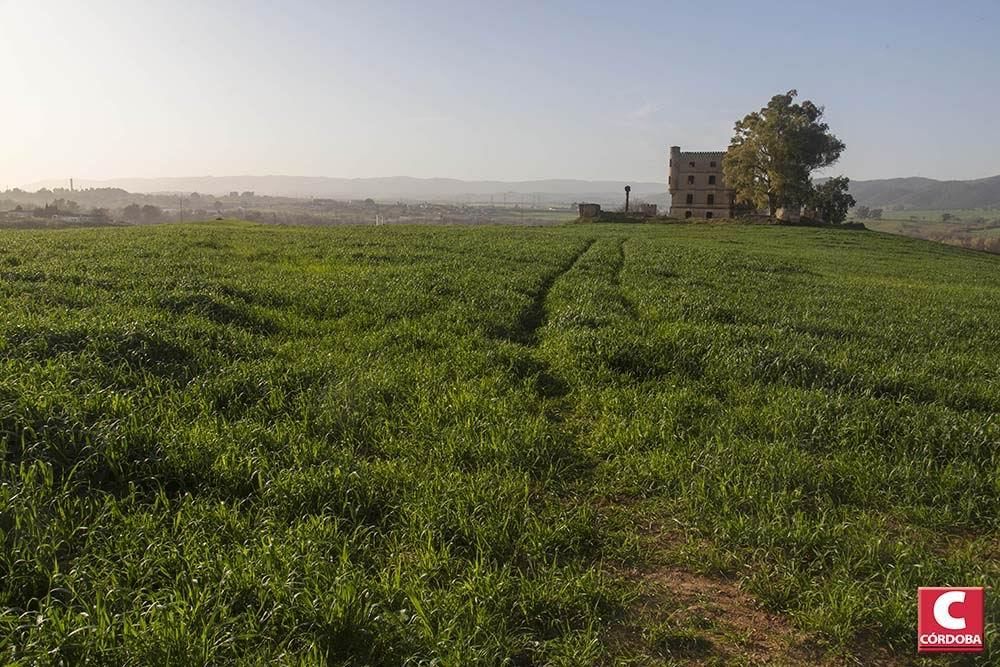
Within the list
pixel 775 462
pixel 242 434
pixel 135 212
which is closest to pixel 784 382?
pixel 775 462

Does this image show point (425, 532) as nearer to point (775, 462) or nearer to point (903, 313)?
point (775, 462)

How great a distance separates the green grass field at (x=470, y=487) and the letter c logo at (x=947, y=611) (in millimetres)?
146

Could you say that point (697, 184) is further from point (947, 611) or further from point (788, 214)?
point (947, 611)

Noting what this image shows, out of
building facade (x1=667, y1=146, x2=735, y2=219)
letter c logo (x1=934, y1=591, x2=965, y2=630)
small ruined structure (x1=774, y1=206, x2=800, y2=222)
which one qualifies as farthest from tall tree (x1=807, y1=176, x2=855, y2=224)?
letter c logo (x1=934, y1=591, x2=965, y2=630)

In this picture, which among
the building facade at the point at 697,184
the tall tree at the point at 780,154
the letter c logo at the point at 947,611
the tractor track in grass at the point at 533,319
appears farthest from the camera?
the building facade at the point at 697,184

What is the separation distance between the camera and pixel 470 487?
498 cm

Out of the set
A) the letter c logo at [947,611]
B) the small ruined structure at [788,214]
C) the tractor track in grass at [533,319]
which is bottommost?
the letter c logo at [947,611]

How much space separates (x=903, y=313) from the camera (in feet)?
48.6

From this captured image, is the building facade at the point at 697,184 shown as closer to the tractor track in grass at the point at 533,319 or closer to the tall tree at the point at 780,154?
the tall tree at the point at 780,154

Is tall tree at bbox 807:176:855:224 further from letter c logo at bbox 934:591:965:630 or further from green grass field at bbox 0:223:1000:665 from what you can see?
letter c logo at bbox 934:591:965:630

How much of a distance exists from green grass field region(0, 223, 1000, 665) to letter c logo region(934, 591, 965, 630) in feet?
0.48

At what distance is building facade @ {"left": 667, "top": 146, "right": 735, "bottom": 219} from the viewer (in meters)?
93.2

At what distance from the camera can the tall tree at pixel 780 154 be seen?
211 ft

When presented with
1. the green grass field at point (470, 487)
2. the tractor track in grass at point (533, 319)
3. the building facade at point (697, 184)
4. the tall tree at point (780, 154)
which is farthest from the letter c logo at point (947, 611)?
the building facade at point (697, 184)
